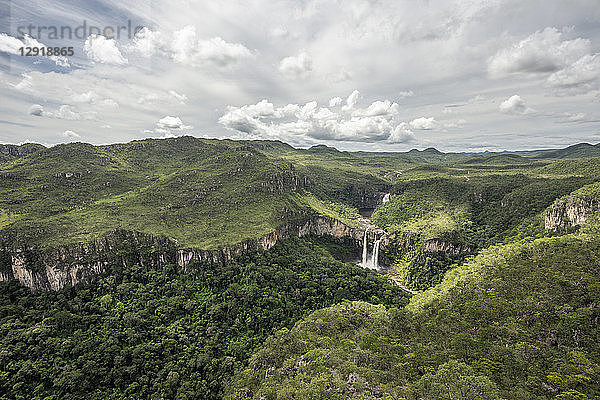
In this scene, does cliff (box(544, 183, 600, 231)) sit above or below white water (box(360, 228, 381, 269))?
above

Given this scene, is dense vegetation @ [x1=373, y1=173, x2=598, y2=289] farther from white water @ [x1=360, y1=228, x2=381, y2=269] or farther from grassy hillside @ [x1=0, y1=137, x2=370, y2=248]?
grassy hillside @ [x1=0, y1=137, x2=370, y2=248]

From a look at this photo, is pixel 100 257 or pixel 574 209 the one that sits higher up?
pixel 574 209

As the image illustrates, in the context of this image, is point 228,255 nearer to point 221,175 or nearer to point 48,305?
point 48,305

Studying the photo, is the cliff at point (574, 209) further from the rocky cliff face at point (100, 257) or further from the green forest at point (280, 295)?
the rocky cliff face at point (100, 257)

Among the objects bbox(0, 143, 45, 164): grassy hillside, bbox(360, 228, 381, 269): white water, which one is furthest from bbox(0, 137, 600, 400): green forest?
bbox(0, 143, 45, 164): grassy hillside

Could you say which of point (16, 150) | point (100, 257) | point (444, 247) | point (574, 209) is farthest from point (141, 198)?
point (574, 209)

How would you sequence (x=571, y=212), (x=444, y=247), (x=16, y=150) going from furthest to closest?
(x=16, y=150) → (x=444, y=247) → (x=571, y=212)

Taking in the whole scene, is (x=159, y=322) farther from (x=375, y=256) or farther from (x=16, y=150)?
(x=16, y=150)
